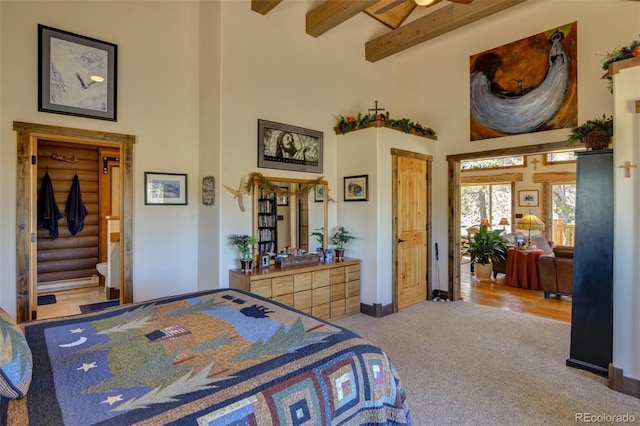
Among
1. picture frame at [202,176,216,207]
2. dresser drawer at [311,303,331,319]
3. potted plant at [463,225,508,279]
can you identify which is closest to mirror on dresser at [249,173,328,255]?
picture frame at [202,176,216,207]

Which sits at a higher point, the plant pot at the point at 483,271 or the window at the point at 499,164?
the window at the point at 499,164

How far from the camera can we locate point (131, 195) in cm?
357

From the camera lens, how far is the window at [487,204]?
379 inches

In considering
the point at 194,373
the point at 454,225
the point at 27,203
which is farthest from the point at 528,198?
the point at 27,203

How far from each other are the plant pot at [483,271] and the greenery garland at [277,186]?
3.74m

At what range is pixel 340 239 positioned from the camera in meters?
4.55

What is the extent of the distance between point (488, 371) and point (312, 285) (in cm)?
198

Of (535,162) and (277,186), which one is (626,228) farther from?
(535,162)

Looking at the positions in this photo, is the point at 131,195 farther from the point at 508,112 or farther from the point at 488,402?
the point at 508,112

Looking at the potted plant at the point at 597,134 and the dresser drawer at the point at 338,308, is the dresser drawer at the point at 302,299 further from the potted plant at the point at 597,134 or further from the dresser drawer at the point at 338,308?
the potted plant at the point at 597,134

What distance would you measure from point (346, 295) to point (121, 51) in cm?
384

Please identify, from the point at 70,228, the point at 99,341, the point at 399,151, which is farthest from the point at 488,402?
the point at 70,228

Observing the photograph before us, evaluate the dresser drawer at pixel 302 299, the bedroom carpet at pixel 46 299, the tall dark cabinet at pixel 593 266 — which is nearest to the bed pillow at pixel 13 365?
the dresser drawer at pixel 302 299

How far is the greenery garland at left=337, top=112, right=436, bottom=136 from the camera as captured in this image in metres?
4.34
